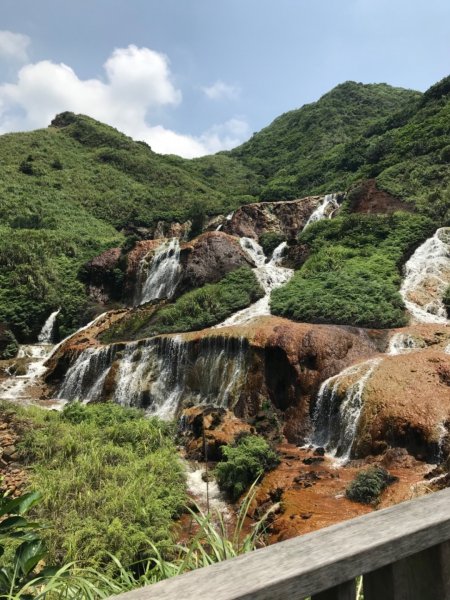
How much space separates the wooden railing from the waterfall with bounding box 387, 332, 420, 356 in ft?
50.4

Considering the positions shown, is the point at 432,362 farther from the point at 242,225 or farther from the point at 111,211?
the point at 111,211

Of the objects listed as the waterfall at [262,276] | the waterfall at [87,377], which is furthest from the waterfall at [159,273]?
the waterfall at [87,377]

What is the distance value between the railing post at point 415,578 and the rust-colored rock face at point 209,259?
25167 mm

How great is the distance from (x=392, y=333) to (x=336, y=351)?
295 centimetres

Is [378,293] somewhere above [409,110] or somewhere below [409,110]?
below

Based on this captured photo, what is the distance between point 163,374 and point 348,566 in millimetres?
17370

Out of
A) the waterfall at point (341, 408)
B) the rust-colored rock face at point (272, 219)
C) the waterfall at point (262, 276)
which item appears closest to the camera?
the waterfall at point (341, 408)

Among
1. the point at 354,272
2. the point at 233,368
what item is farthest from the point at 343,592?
the point at 354,272

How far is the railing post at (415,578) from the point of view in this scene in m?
1.41

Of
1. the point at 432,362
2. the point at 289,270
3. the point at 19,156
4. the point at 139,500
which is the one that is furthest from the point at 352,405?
the point at 19,156

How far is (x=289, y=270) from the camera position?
2738cm

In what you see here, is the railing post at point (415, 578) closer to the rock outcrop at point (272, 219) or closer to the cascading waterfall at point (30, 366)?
the cascading waterfall at point (30, 366)

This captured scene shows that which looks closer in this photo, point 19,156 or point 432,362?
point 432,362

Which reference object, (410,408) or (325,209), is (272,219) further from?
(410,408)
